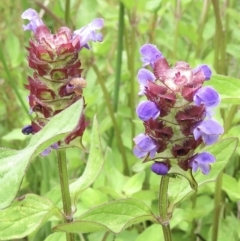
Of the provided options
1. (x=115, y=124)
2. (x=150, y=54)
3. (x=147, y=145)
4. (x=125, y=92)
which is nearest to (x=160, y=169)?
(x=147, y=145)

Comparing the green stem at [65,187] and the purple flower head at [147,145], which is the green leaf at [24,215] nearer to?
the green stem at [65,187]

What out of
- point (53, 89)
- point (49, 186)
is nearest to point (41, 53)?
point (53, 89)

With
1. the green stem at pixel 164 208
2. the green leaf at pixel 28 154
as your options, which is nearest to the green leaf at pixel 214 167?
the green stem at pixel 164 208

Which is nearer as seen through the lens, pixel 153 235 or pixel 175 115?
pixel 175 115

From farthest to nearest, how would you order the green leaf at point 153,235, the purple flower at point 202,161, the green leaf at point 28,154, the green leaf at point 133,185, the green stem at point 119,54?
the green stem at point 119,54
the green leaf at point 133,185
the green leaf at point 153,235
the purple flower at point 202,161
the green leaf at point 28,154

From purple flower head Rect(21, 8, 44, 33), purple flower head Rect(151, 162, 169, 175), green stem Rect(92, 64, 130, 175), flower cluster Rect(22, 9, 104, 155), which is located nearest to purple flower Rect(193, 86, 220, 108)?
purple flower head Rect(151, 162, 169, 175)

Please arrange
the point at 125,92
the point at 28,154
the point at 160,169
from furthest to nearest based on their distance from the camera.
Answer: the point at 125,92 → the point at 160,169 → the point at 28,154

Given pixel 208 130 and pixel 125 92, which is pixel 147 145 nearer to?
pixel 208 130

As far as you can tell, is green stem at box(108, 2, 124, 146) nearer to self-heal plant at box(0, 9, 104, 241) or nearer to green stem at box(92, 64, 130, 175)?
green stem at box(92, 64, 130, 175)
